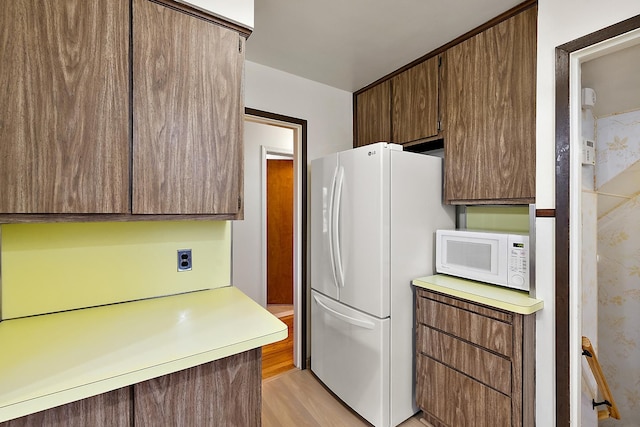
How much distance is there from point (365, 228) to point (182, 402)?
1.28m

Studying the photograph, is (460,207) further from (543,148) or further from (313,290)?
(313,290)

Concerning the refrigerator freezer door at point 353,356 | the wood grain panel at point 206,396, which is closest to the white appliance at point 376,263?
the refrigerator freezer door at point 353,356

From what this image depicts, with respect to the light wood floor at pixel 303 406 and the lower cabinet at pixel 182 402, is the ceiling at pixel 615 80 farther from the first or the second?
the light wood floor at pixel 303 406

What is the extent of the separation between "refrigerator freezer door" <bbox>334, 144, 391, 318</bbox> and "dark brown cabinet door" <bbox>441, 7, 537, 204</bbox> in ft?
1.76

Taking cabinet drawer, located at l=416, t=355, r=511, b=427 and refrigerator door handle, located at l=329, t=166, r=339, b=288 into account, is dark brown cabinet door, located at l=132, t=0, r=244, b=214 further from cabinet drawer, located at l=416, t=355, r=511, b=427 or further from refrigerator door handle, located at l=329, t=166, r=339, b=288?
cabinet drawer, located at l=416, t=355, r=511, b=427

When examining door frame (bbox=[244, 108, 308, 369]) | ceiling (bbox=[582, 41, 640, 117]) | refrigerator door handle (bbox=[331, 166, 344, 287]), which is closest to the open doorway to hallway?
door frame (bbox=[244, 108, 308, 369])

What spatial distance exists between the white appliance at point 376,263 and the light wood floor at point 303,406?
0.27 ft

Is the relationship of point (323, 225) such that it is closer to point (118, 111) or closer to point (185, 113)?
point (185, 113)

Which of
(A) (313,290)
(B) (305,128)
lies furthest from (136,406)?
(B) (305,128)

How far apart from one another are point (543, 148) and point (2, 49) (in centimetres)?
223

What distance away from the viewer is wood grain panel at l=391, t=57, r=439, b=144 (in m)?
2.13

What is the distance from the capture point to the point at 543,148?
4.99 feet

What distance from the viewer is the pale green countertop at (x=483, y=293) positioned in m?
1.46

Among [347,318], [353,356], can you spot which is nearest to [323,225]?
[347,318]
